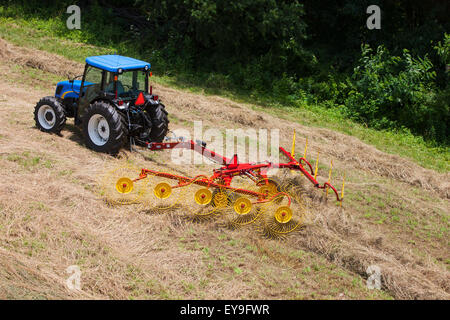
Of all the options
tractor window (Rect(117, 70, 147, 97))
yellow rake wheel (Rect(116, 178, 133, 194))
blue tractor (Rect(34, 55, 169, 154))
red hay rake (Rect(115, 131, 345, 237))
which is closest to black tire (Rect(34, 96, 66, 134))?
blue tractor (Rect(34, 55, 169, 154))

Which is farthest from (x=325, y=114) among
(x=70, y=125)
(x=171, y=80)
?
(x=70, y=125)

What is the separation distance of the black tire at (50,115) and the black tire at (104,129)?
0.77m

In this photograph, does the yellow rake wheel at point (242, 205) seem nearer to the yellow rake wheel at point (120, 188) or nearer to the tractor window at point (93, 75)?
the yellow rake wheel at point (120, 188)

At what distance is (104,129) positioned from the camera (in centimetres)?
973

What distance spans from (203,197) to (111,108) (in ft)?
9.03

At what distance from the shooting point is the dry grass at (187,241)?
6.47 metres

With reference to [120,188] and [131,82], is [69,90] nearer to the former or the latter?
[131,82]

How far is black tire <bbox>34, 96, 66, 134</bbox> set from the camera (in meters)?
10.3

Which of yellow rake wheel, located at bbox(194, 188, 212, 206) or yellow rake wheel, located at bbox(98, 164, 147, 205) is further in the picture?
yellow rake wheel, located at bbox(98, 164, 147, 205)

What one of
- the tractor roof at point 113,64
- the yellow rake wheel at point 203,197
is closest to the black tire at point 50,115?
the tractor roof at point 113,64

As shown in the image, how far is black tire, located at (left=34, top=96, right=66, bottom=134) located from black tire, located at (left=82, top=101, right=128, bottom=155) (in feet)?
2.52

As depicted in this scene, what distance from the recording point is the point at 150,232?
7.59 m

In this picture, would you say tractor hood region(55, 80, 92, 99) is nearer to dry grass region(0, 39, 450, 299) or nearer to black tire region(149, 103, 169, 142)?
dry grass region(0, 39, 450, 299)

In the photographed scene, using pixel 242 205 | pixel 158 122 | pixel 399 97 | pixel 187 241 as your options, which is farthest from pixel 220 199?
pixel 399 97
